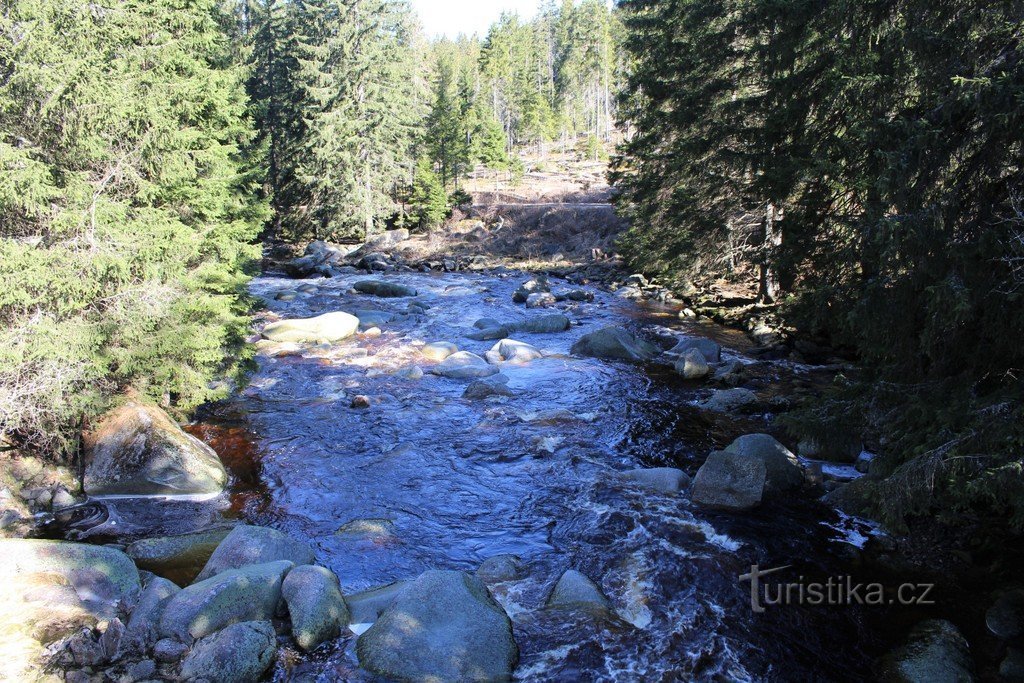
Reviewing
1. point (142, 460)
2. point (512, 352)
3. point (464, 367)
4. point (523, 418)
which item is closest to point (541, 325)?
point (512, 352)

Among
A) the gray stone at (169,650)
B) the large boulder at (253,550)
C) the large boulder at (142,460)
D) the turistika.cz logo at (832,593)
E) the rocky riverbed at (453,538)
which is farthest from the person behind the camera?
the large boulder at (142,460)

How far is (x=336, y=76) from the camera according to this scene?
38719mm

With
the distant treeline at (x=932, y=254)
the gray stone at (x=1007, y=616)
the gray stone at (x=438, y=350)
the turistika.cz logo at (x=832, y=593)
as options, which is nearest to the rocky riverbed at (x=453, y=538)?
the turistika.cz logo at (x=832, y=593)

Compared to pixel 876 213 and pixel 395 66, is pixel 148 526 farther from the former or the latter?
pixel 395 66

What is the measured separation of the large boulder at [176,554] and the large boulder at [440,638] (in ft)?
8.79

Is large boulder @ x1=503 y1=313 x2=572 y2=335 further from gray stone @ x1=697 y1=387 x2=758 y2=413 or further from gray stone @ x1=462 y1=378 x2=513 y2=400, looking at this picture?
gray stone @ x1=697 y1=387 x2=758 y2=413

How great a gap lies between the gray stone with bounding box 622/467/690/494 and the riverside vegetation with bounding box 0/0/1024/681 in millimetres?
120

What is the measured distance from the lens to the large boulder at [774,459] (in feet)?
31.1

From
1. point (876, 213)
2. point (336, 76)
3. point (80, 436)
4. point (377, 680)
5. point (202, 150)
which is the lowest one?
point (377, 680)

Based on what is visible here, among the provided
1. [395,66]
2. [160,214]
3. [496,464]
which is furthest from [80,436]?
[395,66]

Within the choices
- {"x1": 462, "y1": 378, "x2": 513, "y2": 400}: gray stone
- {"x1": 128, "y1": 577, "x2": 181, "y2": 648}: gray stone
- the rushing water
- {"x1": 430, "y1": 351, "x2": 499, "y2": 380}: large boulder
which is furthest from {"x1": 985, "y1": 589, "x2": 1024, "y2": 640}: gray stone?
{"x1": 430, "y1": 351, "x2": 499, "y2": 380}: large boulder

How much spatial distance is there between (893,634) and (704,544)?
85.5 inches

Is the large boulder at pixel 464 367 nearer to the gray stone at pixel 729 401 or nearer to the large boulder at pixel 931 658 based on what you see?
the gray stone at pixel 729 401

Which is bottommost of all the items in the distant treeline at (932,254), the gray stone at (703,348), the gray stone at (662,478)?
the gray stone at (662,478)
